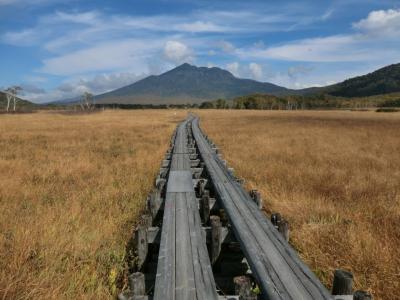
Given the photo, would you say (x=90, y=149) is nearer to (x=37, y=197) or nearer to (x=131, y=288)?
(x=37, y=197)

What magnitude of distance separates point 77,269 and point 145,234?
985mm

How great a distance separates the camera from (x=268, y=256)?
14.5ft

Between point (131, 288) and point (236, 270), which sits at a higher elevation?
point (131, 288)

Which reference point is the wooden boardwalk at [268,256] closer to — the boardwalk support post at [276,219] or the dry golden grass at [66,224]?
the boardwalk support post at [276,219]

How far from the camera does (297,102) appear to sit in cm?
16312

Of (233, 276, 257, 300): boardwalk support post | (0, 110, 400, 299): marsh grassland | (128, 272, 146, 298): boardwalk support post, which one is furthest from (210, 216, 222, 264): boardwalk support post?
(233, 276, 257, 300): boardwalk support post

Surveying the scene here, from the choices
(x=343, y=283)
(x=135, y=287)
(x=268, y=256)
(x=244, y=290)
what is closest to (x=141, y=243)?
(x=135, y=287)

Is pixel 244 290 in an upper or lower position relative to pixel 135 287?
upper

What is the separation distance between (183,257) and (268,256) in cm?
105

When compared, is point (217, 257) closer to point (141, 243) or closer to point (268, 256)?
point (268, 256)

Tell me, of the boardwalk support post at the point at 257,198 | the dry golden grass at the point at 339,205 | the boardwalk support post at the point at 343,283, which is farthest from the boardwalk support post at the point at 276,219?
the boardwalk support post at the point at 343,283

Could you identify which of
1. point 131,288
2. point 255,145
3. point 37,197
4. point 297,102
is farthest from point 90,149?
point 297,102

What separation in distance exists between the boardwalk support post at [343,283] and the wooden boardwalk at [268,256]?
0.14m

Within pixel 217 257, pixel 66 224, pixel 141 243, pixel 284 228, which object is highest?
pixel 284 228
